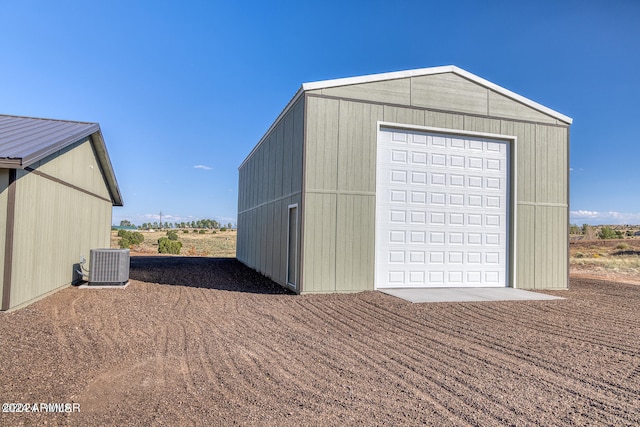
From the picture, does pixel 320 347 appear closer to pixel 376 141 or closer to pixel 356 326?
pixel 356 326

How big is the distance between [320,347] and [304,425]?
2.08 m

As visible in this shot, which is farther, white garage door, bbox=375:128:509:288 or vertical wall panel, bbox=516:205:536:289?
vertical wall panel, bbox=516:205:536:289

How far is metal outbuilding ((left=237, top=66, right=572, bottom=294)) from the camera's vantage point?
9.12 metres

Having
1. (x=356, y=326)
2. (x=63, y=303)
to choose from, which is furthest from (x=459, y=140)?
(x=63, y=303)

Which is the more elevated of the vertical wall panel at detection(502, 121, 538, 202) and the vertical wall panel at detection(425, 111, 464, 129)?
the vertical wall panel at detection(425, 111, 464, 129)

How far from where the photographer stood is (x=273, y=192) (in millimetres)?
12258

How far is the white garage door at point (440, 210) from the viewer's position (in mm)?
9656

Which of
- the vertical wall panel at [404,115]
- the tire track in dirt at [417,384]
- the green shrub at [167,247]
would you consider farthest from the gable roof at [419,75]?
the green shrub at [167,247]

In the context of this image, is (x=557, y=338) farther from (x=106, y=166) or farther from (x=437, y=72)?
(x=106, y=166)

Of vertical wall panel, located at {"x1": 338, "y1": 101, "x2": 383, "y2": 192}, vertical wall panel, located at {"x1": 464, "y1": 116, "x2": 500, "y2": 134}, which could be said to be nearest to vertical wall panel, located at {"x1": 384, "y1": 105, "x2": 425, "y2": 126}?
vertical wall panel, located at {"x1": 338, "y1": 101, "x2": 383, "y2": 192}

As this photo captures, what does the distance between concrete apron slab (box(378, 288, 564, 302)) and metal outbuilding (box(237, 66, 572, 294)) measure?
370mm

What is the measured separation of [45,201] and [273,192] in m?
6.16

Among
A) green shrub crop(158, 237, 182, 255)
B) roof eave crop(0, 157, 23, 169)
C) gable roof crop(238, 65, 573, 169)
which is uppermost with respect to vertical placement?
gable roof crop(238, 65, 573, 169)

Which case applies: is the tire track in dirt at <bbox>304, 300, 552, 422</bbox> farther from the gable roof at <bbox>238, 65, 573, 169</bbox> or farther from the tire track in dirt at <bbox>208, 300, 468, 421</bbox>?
the gable roof at <bbox>238, 65, 573, 169</bbox>
